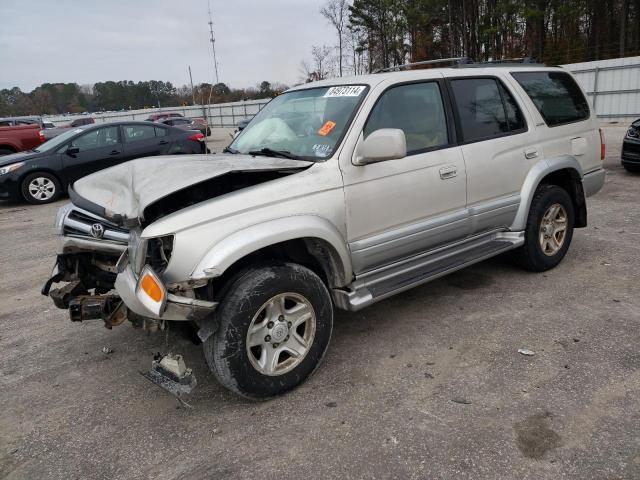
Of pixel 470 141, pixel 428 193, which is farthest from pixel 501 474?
pixel 470 141

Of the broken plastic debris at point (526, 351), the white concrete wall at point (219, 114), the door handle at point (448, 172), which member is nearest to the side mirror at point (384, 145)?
the door handle at point (448, 172)

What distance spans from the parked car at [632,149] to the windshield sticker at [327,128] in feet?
26.0

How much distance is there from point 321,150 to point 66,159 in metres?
8.75

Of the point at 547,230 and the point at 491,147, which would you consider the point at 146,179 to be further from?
the point at 547,230

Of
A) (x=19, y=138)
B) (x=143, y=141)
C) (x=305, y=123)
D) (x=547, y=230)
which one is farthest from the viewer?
(x=19, y=138)

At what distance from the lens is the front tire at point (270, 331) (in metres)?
2.76

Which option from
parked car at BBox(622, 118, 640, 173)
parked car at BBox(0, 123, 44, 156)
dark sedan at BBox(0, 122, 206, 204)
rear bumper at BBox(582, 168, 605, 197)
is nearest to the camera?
rear bumper at BBox(582, 168, 605, 197)

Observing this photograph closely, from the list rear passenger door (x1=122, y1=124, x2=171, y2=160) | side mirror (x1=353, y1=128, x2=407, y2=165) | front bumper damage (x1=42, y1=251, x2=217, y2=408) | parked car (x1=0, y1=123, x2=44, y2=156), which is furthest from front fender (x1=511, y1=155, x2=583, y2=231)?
parked car (x1=0, y1=123, x2=44, y2=156)

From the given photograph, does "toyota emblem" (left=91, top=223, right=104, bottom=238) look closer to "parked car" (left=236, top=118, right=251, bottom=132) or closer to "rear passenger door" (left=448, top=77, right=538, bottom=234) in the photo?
"parked car" (left=236, top=118, right=251, bottom=132)

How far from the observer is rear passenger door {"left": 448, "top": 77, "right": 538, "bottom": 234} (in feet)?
13.0

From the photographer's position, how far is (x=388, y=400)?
2.95 metres

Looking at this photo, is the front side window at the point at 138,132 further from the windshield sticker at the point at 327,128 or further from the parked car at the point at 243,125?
the windshield sticker at the point at 327,128

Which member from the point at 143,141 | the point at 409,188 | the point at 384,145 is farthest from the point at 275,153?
the point at 143,141

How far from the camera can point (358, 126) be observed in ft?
11.0
